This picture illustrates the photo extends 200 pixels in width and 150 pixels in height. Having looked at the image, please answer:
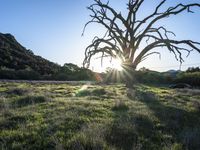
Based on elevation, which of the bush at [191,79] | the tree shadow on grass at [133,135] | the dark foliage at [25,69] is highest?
the dark foliage at [25,69]

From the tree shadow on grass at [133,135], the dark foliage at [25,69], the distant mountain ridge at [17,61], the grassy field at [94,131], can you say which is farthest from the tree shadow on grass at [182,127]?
the distant mountain ridge at [17,61]

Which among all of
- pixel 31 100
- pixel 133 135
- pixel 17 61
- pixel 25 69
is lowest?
pixel 133 135

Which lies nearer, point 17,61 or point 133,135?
point 133,135

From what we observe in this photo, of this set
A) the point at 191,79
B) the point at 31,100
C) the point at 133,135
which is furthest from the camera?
the point at 191,79

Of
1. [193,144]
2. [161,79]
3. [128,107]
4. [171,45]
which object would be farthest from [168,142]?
[161,79]

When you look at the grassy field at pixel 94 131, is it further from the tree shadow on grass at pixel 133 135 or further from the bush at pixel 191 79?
the bush at pixel 191 79

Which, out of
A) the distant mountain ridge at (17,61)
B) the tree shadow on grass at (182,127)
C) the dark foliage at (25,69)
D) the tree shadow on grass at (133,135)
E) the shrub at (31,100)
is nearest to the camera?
the tree shadow on grass at (133,135)

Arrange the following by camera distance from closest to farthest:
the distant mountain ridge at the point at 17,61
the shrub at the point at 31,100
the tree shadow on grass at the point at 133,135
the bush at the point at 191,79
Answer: the tree shadow on grass at the point at 133,135
the shrub at the point at 31,100
the bush at the point at 191,79
the distant mountain ridge at the point at 17,61

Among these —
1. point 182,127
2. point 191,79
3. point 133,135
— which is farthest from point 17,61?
point 133,135

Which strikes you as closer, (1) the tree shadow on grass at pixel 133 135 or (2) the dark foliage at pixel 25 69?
(1) the tree shadow on grass at pixel 133 135

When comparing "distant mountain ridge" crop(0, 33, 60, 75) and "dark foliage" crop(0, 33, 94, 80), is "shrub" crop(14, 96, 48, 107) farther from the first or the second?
"distant mountain ridge" crop(0, 33, 60, 75)

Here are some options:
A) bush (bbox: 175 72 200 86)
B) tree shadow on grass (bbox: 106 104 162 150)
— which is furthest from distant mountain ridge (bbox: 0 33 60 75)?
tree shadow on grass (bbox: 106 104 162 150)

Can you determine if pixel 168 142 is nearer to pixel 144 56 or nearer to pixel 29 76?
pixel 144 56

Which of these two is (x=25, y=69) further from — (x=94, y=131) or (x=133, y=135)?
(x=94, y=131)
